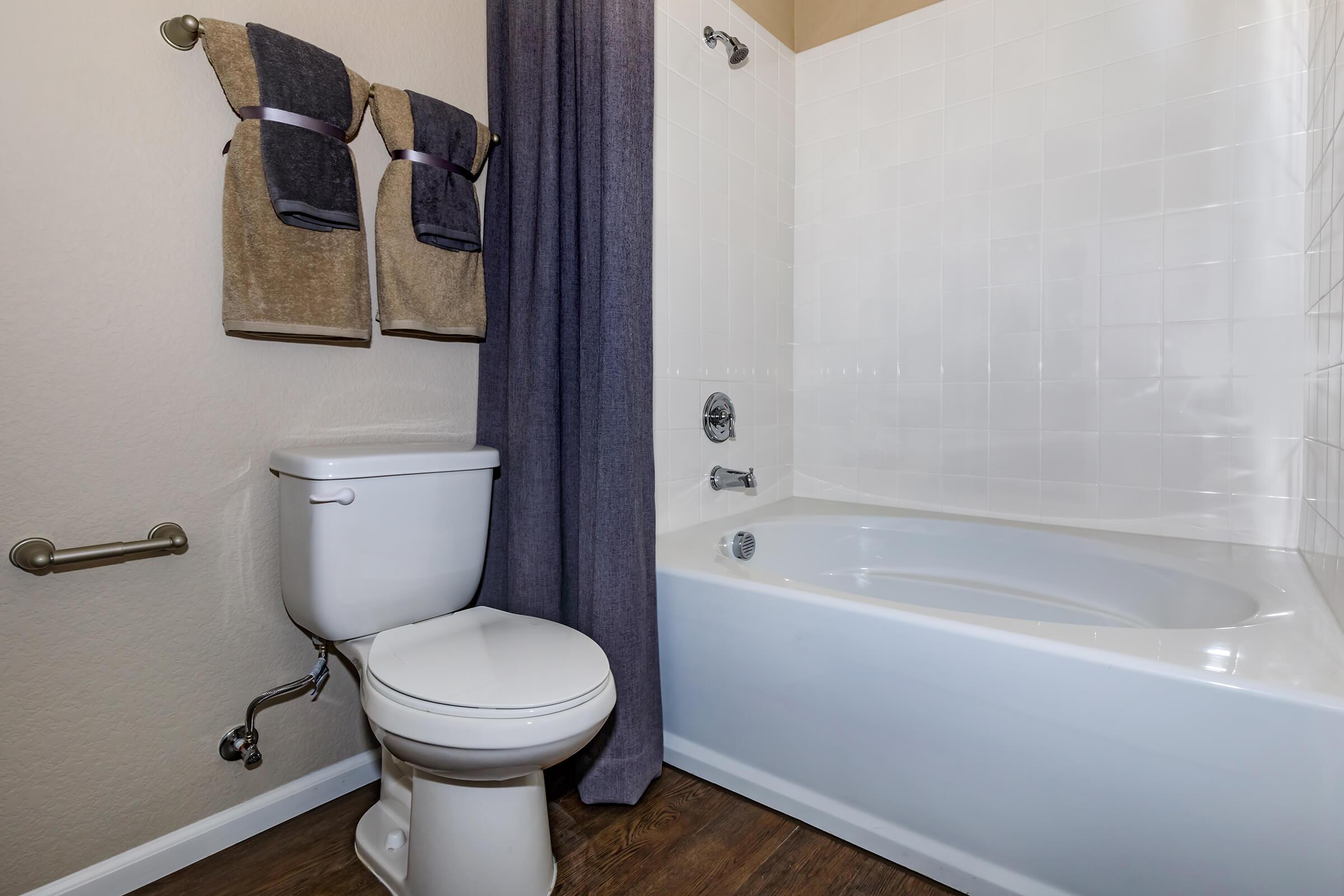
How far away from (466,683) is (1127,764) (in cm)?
103

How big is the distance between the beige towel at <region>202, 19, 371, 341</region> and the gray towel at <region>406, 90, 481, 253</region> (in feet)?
0.63

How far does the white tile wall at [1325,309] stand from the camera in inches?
47.8

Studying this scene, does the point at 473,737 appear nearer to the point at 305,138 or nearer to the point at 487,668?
the point at 487,668

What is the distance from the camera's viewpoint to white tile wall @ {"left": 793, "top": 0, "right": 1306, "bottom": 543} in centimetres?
167

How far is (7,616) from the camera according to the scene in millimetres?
1094

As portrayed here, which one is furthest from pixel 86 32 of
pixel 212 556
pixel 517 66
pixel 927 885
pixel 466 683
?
pixel 927 885

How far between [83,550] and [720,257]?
173cm

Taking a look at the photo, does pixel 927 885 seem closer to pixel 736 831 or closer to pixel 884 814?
pixel 884 814

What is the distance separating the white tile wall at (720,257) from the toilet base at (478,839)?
0.94m

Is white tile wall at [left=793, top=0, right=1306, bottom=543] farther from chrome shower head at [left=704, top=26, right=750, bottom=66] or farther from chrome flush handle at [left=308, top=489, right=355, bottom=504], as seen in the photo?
chrome flush handle at [left=308, top=489, right=355, bottom=504]

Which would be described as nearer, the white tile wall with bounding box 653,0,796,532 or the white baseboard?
the white baseboard

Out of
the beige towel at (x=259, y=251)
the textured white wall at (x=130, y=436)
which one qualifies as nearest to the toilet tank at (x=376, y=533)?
the textured white wall at (x=130, y=436)

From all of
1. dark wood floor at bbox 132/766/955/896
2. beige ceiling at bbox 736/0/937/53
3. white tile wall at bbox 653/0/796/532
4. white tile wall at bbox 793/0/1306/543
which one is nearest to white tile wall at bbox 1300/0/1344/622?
white tile wall at bbox 793/0/1306/543

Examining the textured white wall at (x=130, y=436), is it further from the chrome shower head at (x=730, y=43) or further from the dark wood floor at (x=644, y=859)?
the chrome shower head at (x=730, y=43)
